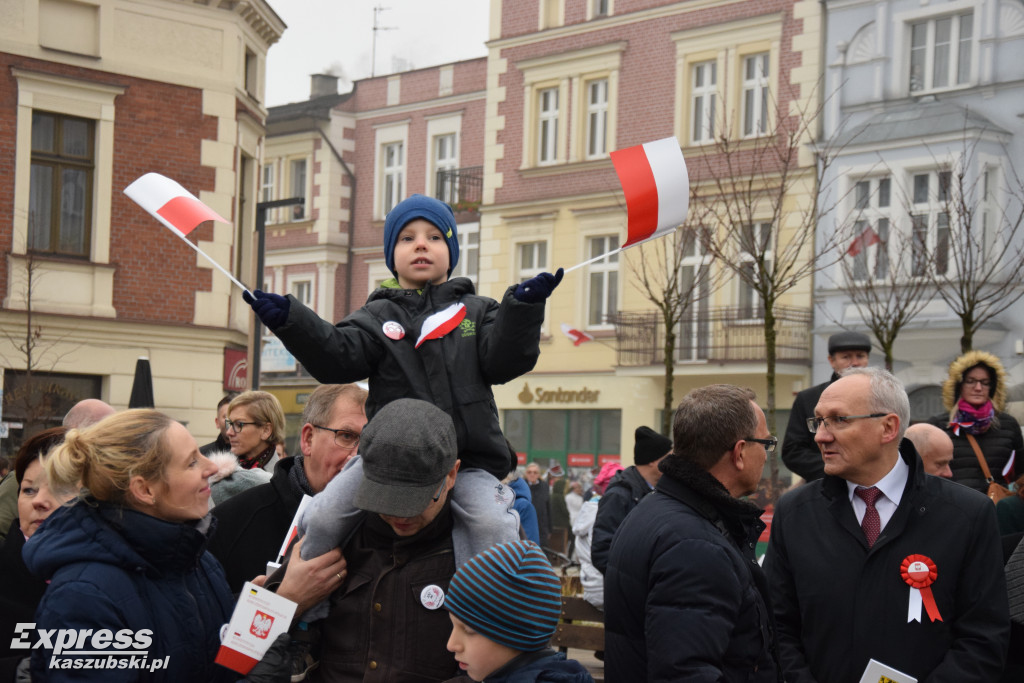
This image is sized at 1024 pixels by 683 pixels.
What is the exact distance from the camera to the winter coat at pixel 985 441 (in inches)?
293

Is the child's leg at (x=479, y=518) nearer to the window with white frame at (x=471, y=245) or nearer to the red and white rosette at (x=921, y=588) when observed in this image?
the red and white rosette at (x=921, y=588)

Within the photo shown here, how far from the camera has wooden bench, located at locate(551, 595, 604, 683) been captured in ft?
30.2

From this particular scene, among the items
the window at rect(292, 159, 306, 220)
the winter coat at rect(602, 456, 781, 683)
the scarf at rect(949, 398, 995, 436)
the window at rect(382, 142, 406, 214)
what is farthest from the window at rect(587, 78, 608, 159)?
the winter coat at rect(602, 456, 781, 683)

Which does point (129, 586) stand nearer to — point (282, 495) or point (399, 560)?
point (399, 560)

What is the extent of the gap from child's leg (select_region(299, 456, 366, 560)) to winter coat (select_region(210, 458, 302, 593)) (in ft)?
3.98

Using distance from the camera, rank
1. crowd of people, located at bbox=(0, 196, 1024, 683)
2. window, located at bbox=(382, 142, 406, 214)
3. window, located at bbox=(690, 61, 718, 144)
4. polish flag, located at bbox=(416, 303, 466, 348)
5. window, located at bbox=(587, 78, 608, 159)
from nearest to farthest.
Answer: crowd of people, located at bbox=(0, 196, 1024, 683), polish flag, located at bbox=(416, 303, 466, 348), window, located at bbox=(690, 61, 718, 144), window, located at bbox=(587, 78, 608, 159), window, located at bbox=(382, 142, 406, 214)

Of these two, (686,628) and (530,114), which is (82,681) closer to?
(686,628)

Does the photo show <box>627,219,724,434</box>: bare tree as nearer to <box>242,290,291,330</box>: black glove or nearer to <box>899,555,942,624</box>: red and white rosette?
<box>899,555,942,624</box>: red and white rosette

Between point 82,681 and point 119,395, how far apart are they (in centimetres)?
1756

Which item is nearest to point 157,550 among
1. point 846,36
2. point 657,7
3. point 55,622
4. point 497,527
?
point 55,622

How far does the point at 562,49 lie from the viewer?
3020 cm

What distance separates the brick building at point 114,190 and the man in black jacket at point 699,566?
1607 cm

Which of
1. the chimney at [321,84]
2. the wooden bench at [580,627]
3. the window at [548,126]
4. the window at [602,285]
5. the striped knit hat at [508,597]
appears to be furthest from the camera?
the chimney at [321,84]

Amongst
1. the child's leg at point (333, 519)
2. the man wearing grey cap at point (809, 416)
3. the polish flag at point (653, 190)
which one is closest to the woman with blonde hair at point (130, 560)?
the child's leg at point (333, 519)
